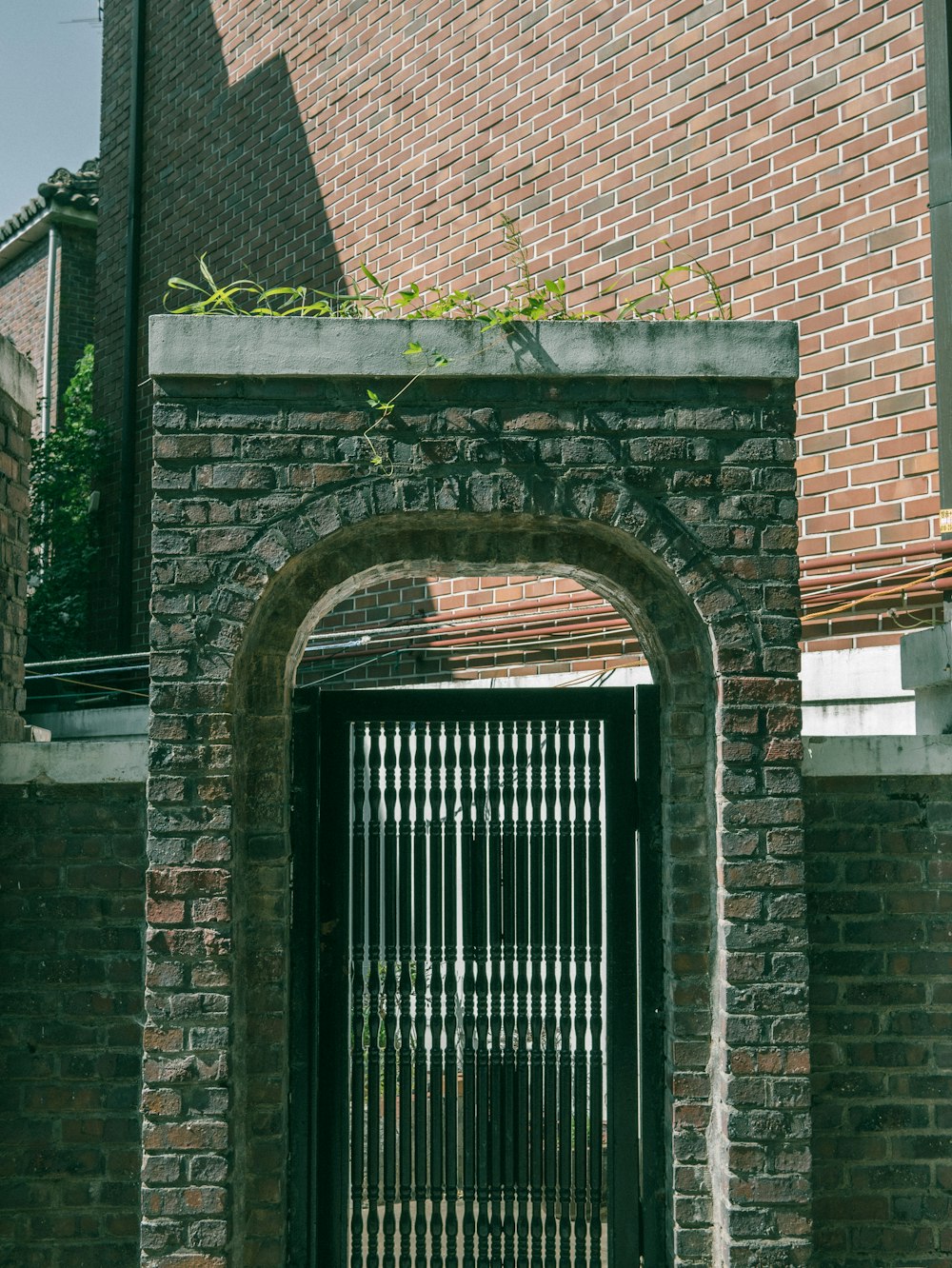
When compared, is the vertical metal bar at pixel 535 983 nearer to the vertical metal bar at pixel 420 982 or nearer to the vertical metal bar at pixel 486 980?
the vertical metal bar at pixel 486 980

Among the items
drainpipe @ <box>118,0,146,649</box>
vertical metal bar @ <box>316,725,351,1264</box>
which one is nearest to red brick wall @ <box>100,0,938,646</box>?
drainpipe @ <box>118,0,146,649</box>

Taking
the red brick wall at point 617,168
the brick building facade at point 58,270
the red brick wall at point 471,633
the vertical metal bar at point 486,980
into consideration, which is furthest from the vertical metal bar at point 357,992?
the brick building facade at point 58,270

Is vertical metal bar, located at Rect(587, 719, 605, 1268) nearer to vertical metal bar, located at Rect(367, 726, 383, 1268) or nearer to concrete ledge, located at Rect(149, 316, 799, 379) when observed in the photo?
vertical metal bar, located at Rect(367, 726, 383, 1268)

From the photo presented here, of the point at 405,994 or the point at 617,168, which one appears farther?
the point at 617,168

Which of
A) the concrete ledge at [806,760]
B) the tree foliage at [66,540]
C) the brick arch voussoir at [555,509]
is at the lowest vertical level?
the concrete ledge at [806,760]

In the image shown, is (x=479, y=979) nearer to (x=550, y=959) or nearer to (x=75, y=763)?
(x=550, y=959)

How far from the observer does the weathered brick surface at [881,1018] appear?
3.92 metres

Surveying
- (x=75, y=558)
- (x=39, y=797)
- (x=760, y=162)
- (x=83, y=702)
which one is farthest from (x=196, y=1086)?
(x=75, y=558)

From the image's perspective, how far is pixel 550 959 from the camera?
411 centimetres

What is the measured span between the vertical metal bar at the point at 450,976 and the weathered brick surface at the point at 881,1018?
4.04 ft

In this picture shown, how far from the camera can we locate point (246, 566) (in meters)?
3.69

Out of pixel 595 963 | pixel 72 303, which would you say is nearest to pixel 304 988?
pixel 595 963

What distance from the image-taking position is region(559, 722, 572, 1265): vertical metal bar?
159 inches

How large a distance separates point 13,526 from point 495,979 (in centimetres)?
245
